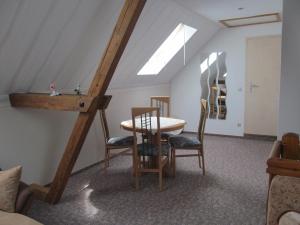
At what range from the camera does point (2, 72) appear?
2.67 meters

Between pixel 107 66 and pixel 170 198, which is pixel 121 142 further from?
pixel 107 66

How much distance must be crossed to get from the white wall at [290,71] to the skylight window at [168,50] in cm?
219

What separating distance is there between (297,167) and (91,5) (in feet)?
7.55

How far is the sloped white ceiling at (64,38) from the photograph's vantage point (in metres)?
2.44

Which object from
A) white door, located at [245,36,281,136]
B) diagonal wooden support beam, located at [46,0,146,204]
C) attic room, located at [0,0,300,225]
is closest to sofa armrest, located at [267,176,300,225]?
attic room, located at [0,0,300,225]

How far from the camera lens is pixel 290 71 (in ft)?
10.5

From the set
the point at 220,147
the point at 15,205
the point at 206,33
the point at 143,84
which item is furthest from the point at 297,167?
the point at 206,33

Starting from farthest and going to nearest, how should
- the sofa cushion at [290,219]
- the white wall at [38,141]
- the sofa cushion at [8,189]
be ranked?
the white wall at [38,141] → the sofa cushion at [8,189] → the sofa cushion at [290,219]

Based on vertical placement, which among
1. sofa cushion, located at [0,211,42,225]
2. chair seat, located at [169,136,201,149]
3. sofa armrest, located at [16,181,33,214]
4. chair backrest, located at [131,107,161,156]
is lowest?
sofa cushion, located at [0,211,42,225]

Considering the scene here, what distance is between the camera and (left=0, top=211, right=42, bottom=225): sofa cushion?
6.05 ft

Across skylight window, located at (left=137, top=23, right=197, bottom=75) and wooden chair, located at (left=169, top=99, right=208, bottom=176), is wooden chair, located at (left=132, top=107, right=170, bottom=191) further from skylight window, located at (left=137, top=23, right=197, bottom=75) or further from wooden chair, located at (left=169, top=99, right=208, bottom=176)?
skylight window, located at (left=137, top=23, right=197, bottom=75)

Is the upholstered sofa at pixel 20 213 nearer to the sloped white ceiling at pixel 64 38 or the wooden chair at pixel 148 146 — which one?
the sloped white ceiling at pixel 64 38

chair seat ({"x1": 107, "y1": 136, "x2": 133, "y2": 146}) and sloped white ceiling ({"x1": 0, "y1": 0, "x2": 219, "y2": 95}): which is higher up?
sloped white ceiling ({"x1": 0, "y1": 0, "x2": 219, "y2": 95})

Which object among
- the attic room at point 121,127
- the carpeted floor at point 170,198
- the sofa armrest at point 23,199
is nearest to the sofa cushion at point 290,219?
the attic room at point 121,127
